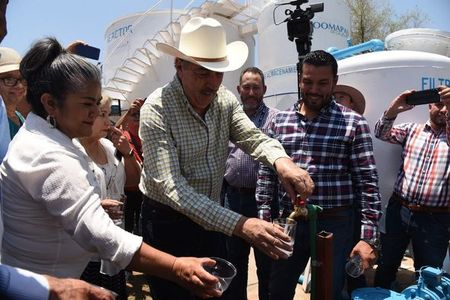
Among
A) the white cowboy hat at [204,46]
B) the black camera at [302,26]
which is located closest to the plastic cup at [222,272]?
the white cowboy hat at [204,46]

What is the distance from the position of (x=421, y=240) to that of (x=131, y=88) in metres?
11.3

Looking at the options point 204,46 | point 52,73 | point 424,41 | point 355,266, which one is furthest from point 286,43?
point 52,73

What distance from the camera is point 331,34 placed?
10312 millimetres

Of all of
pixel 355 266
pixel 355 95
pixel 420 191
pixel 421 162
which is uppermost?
pixel 355 95

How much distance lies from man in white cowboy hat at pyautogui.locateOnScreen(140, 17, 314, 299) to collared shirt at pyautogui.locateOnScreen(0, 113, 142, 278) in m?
0.54

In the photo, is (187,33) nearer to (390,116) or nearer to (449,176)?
(390,116)

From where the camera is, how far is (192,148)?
6.77ft

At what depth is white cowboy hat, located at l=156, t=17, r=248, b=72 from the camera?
2.06 metres

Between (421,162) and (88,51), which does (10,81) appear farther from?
(421,162)

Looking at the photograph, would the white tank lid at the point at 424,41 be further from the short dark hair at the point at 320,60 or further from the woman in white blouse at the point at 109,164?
the woman in white blouse at the point at 109,164

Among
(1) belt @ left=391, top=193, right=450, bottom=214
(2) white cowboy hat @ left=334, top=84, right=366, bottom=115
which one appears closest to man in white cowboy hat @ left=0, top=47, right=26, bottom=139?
(2) white cowboy hat @ left=334, top=84, right=366, bottom=115

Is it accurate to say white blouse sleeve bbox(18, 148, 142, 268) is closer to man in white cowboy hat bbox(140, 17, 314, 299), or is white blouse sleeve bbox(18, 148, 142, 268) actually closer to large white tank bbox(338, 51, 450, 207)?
man in white cowboy hat bbox(140, 17, 314, 299)

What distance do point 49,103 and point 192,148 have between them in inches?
31.5

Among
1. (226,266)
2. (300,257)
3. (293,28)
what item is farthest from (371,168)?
(293,28)
